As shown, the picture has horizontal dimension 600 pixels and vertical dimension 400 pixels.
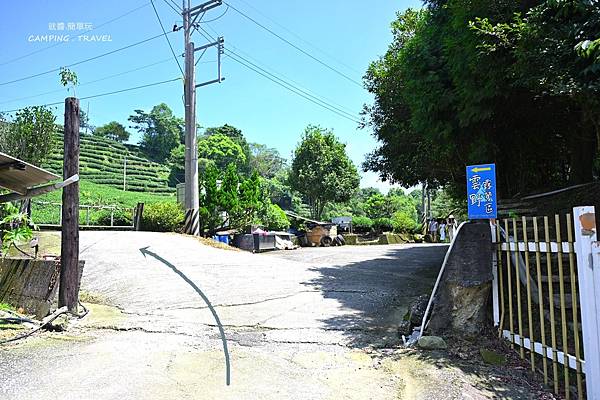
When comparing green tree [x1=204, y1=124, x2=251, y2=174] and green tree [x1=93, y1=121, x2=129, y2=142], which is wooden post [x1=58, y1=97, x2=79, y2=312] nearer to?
green tree [x1=204, y1=124, x2=251, y2=174]

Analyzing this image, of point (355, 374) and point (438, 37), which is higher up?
point (438, 37)

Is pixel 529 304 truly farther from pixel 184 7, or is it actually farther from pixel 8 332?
pixel 184 7

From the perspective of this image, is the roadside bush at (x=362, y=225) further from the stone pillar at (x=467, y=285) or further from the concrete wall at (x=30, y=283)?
the stone pillar at (x=467, y=285)

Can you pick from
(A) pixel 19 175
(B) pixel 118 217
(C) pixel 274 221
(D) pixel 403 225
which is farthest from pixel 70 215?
(D) pixel 403 225

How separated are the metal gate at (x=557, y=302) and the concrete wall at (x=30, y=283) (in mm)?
5919

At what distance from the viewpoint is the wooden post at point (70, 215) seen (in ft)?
20.7

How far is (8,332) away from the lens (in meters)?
5.43

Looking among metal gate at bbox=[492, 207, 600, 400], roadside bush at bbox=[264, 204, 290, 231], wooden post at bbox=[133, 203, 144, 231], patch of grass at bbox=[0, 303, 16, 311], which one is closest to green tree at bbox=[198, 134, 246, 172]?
roadside bush at bbox=[264, 204, 290, 231]

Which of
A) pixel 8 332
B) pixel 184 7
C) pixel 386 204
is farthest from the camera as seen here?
pixel 386 204

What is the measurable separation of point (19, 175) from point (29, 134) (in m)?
10.4

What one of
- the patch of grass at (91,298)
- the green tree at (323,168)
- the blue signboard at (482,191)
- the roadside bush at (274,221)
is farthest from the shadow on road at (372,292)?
the green tree at (323,168)

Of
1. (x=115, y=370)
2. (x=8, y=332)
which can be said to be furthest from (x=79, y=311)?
(x=115, y=370)

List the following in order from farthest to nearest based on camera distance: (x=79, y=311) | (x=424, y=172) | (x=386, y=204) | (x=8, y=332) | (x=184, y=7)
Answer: (x=386, y=204) < (x=184, y=7) < (x=424, y=172) < (x=79, y=311) < (x=8, y=332)

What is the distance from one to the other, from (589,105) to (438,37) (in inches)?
113
